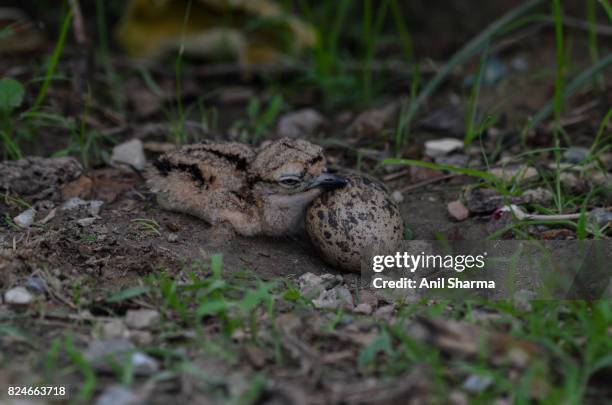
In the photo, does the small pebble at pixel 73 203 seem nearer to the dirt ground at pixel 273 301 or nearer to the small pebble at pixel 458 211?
the dirt ground at pixel 273 301

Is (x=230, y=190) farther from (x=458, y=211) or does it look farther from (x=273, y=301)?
(x=458, y=211)

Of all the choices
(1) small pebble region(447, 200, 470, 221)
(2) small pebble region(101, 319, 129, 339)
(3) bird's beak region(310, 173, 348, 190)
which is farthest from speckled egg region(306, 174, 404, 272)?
(2) small pebble region(101, 319, 129, 339)

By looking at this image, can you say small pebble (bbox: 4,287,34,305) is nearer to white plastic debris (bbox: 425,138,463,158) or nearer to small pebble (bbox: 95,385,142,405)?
small pebble (bbox: 95,385,142,405)

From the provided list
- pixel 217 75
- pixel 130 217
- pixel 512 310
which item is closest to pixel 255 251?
pixel 130 217

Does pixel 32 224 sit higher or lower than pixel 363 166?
lower

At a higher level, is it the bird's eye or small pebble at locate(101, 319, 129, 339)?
the bird's eye

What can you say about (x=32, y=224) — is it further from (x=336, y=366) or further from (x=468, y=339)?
(x=468, y=339)

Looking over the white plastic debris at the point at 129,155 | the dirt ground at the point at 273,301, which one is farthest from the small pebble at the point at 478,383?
the white plastic debris at the point at 129,155
